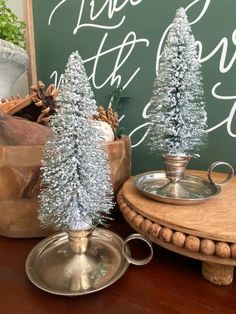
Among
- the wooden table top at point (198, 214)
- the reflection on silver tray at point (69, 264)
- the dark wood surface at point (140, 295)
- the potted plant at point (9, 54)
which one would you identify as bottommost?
the dark wood surface at point (140, 295)

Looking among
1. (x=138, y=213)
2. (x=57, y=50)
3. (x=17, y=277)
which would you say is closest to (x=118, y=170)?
(x=138, y=213)

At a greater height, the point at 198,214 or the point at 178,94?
the point at 178,94

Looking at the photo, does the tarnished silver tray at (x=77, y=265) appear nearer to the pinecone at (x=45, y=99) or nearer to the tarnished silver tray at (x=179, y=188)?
the tarnished silver tray at (x=179, y=188)

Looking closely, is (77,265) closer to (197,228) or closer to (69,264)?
(69,264)

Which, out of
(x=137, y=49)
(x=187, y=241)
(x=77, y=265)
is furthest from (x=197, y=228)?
(x=137, y=49)

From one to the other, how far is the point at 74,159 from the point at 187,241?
0.51ft

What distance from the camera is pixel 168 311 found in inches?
12.2

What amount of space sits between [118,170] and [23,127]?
17 cm

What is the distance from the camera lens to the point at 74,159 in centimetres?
31

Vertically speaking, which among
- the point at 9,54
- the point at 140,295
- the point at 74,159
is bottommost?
the point at 140,295

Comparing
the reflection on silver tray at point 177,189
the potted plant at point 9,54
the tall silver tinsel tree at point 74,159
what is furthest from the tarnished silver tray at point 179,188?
the potted plant at point 9,54

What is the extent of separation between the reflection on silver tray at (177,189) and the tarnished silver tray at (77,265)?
0.09 m

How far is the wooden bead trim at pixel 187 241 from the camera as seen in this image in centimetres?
31

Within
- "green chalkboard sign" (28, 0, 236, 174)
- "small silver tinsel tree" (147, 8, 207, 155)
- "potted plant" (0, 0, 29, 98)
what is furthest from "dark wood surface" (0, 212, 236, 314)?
"potted plant" (0, 0, 29, 98)
